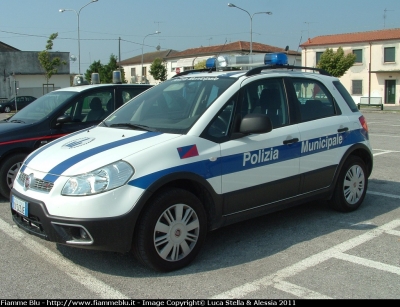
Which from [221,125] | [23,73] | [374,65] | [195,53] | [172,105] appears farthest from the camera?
[195,53]

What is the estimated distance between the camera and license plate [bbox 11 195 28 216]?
418 centimetres

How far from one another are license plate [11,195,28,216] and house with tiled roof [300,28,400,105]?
4271 cm

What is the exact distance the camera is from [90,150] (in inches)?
167

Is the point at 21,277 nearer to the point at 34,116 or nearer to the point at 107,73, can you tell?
the point at 34,116

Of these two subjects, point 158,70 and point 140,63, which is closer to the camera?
point 158,70

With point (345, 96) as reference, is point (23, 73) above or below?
above

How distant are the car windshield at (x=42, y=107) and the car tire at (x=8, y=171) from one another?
69 centimetres

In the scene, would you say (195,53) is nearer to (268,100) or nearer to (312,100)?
(312,100)

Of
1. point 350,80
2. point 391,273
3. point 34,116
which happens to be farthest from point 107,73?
point 391,273

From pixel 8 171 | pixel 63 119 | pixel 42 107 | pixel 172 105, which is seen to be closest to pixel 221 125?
pixel 172 105

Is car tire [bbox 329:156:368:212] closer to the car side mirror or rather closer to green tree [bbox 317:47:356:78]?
the car side mirror

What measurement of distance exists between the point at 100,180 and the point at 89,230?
0.40 metres

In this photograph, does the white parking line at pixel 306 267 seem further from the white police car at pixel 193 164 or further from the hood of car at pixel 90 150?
the hood of car at pixel 90 150

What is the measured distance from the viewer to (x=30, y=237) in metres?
5.19
